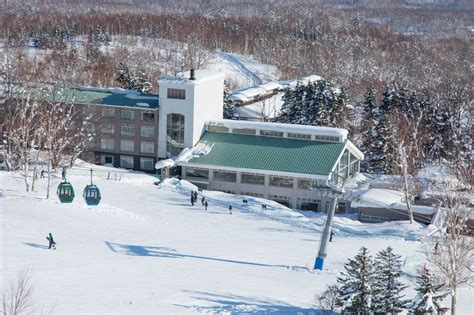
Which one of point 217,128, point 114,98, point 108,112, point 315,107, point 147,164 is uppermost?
point 114,98

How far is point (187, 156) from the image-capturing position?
161ft

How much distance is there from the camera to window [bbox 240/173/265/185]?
47812 millimetres

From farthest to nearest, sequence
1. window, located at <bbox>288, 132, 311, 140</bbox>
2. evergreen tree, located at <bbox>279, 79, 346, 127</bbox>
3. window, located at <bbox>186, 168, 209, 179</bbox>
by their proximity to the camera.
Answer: evergreen tree, located at <bbox>279, 79, 346, 127</bbox> < window, located at <bbox>288, 132, 311, 140</bbox> < window, located at <bbox>186, 168, 209, 179</bbox>

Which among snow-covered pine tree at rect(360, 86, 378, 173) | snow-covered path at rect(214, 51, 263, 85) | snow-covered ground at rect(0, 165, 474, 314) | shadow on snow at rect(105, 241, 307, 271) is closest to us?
snow-covered ground at rect(0, 165, 474, 314)

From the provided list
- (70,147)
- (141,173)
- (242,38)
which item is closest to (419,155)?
(141,173)

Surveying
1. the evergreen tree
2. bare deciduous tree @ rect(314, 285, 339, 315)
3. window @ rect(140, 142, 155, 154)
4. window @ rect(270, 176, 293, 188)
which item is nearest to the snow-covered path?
the evergreen tree

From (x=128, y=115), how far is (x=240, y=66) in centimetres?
6794

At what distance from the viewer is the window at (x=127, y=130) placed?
51938mm

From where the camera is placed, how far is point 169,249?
3178cm

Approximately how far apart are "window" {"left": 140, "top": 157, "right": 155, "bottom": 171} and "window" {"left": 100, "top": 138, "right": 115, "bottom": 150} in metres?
2.43

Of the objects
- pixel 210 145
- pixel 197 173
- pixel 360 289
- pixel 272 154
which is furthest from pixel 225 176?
pixel 360 289

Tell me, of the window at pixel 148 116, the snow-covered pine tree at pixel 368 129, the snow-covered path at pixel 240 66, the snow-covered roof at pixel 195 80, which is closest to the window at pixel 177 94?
the snow-covered roof at pixel 195 80

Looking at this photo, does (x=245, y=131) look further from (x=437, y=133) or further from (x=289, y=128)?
(x=437, y=133)

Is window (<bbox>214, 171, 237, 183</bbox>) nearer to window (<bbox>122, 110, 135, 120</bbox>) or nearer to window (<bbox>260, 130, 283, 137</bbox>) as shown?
window (<bbox>260, 130, 283, 137</bbox>)
